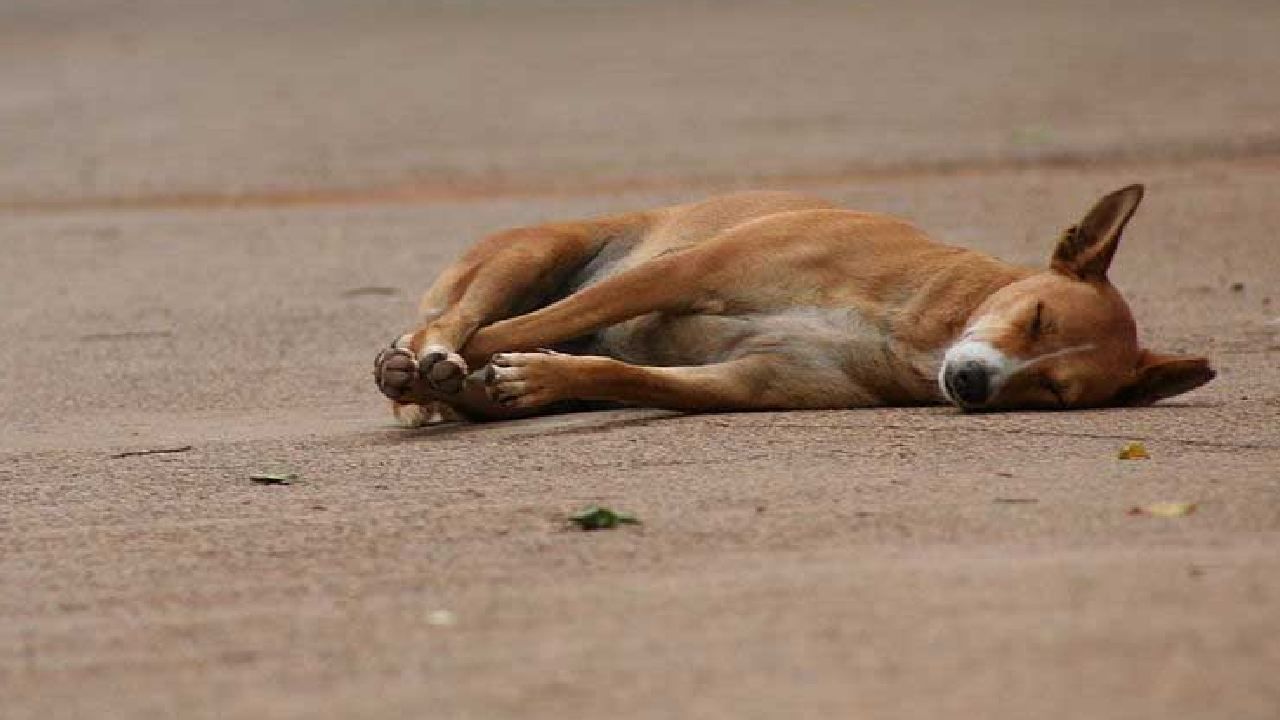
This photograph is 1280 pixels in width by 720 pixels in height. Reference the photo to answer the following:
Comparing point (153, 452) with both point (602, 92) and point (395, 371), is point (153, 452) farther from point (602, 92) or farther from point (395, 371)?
point (602, 92)

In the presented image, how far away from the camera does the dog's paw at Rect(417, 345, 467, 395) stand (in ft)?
22.6

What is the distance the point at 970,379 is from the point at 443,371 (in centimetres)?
139

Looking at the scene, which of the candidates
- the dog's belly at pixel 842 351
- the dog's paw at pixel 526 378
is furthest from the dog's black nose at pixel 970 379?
the dog's paw at pixel 526 378

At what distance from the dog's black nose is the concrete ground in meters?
0.07

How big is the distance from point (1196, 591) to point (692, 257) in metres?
2.93

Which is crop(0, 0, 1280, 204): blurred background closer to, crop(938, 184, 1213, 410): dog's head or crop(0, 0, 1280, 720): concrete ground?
crop(0, 0, 1280, 720): concrete ground

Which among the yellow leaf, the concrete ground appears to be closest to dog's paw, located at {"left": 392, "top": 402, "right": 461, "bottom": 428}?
the concrete ground

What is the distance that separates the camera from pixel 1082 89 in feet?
61.2

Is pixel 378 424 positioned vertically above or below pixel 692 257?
below

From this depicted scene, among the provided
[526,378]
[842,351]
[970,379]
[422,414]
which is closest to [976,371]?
[970,379]

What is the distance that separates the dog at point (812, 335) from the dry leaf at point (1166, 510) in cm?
145

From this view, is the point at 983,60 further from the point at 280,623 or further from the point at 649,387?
the point at 280,623

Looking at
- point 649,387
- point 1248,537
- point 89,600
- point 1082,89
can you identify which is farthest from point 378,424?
point 1082,89

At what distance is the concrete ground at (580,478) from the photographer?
4238 mm
